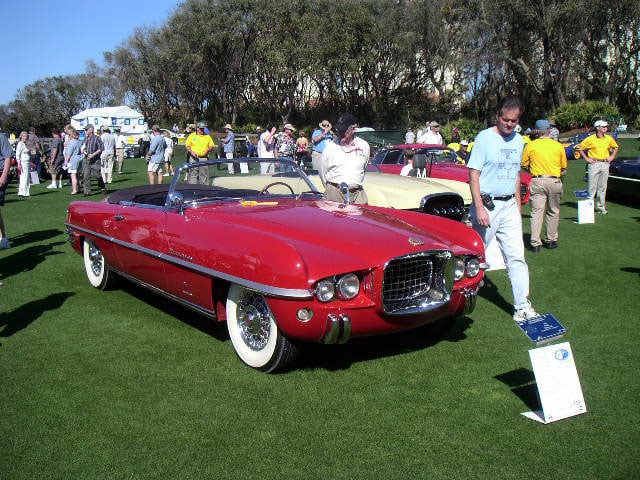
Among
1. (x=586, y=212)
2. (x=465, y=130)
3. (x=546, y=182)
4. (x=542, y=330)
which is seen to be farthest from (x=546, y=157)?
(x=465, y=130)

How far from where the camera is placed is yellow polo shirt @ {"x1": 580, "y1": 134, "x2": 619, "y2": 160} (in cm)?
1170

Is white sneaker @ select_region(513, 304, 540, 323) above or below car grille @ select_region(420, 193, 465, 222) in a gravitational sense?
below

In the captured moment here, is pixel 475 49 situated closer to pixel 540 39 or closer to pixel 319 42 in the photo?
pixel 540 39

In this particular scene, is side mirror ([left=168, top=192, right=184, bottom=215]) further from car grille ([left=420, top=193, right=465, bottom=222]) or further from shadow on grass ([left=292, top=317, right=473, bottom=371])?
car grille ([left=420, top=193, right=465, bottom=222])

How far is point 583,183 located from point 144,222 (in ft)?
50.0

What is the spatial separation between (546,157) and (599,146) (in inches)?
137

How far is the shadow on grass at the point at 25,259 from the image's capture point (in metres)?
7.93

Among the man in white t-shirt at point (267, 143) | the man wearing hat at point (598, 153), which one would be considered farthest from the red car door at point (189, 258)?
the man in white t-shirt at point (267, 143)

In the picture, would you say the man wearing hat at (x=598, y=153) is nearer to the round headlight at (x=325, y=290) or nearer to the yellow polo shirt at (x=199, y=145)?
the yellow polo shirt at (x=199, y=145)

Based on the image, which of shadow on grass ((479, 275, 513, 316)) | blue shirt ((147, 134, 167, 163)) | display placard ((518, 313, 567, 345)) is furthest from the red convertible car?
blue shirt ((147, 134, 167, 163))

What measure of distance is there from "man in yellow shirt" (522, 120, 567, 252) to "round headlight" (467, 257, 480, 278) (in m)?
4.45

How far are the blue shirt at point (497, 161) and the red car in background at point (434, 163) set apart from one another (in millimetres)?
5438

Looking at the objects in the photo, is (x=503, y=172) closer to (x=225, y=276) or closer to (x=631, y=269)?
(x=225, y=276)

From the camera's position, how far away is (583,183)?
17750mm
